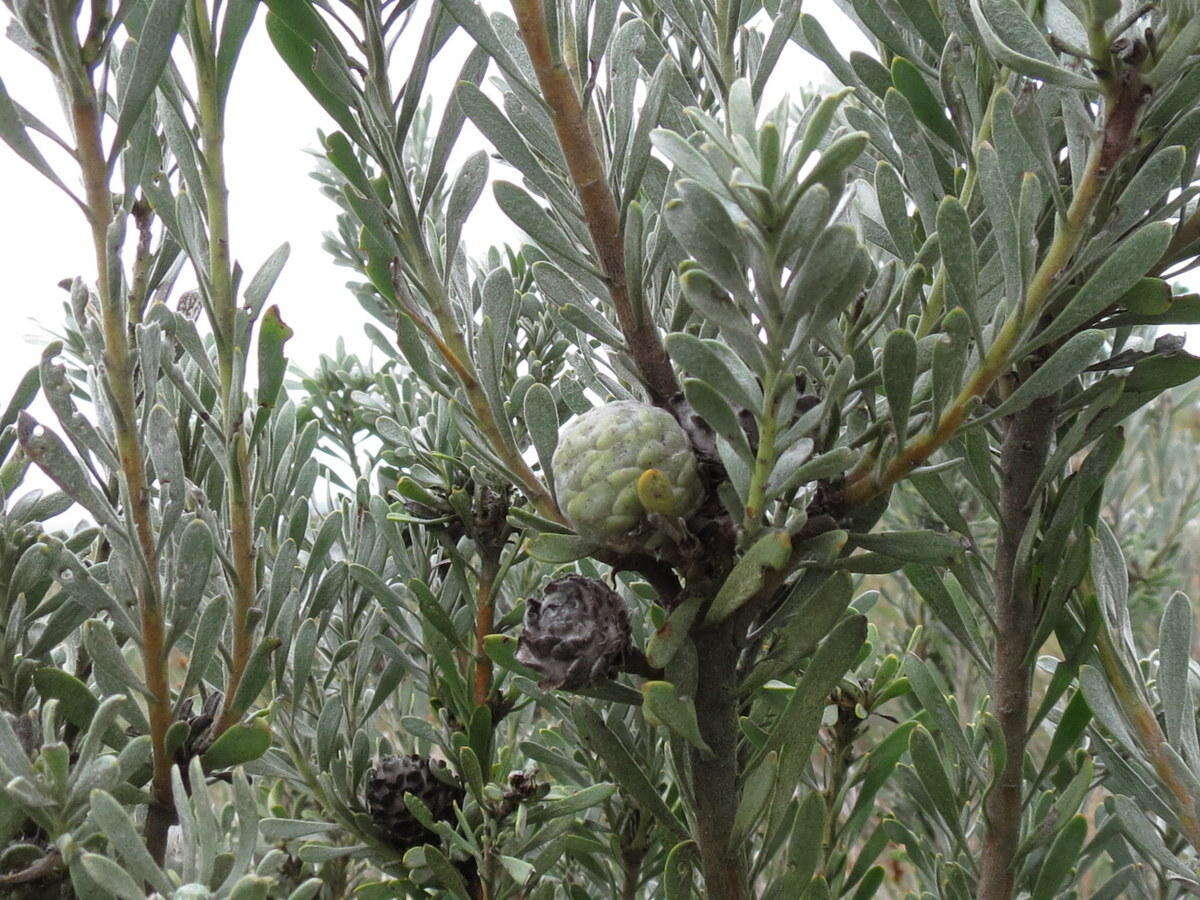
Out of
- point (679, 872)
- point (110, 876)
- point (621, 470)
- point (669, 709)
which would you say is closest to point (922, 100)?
point (621, 470)

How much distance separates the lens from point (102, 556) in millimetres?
875

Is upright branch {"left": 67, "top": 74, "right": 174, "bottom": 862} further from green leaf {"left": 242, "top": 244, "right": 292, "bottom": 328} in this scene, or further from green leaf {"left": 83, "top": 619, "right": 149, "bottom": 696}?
green leaf {"left": 242, "top": 244, "right": 292, "bottom": 328}

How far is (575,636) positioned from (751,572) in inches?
5.1

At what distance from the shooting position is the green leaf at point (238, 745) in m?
0.60

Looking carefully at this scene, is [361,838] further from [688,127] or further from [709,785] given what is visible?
[688,127]

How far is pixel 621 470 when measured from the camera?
551 millimetres

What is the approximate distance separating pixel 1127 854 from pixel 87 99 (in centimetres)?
112

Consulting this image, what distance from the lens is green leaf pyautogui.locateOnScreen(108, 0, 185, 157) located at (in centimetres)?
55

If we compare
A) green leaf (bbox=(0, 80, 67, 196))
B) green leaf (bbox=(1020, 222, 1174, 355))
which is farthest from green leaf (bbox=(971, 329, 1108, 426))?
green leaf (bbox=(0, 80, 67, 196))

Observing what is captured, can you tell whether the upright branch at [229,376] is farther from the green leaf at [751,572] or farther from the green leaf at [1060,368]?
the green leaf at [1060,368]

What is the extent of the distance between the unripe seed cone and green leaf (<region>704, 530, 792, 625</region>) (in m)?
0.05

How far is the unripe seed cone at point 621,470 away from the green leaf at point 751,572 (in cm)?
5

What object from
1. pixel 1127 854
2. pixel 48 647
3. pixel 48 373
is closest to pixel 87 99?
pixel 48 373

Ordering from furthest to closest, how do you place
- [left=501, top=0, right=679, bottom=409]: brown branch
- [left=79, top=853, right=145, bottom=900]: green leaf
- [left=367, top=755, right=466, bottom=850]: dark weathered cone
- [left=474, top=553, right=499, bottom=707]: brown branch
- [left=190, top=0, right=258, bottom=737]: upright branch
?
1. [left=474, top=553, right=499, bottom=707]: brown branch
2. [left=367, top=755, right=466, bottom=850]: dark weathered cone
3. [left=190, top=0, right=258, bottom=737]: upright branch
4. [left=501, top=0, right=679, bottom=409]: brown branch
5. [left=79, top=853, right=145, bottom=900]: green leaf
